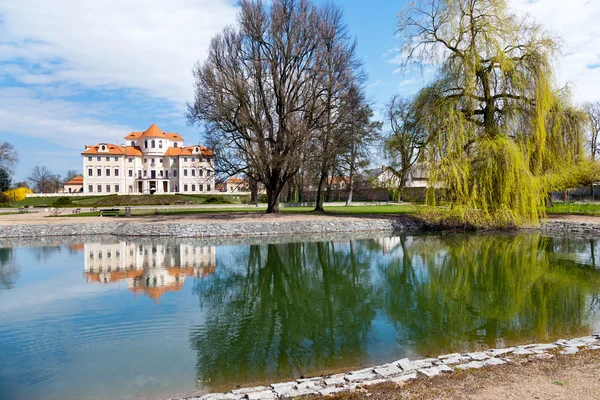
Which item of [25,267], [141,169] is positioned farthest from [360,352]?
[141,169]

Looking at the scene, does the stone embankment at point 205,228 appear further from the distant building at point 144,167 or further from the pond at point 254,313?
the distant building at point 144,167

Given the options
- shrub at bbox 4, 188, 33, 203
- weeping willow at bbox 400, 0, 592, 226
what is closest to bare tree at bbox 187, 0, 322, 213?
weeping willow at bbox 400, 0, 592, 226

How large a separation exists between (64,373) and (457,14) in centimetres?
2338

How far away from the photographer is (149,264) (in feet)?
45.1

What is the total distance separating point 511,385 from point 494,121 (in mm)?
19904

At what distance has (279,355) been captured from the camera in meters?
5.90

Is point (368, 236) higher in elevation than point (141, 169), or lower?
lower

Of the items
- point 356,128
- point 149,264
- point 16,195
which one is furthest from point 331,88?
point 16,195

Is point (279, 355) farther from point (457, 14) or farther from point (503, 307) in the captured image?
point (457, 14)

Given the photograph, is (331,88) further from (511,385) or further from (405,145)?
(511,385)

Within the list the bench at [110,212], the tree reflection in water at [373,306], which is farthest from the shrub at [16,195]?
the tree reflection in water at [373,306]

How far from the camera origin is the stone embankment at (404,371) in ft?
14.2

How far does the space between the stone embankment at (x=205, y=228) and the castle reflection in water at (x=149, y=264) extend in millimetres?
2677

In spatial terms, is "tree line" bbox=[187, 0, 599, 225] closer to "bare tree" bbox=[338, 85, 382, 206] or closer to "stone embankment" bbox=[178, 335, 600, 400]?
"bare tree" bbox=[338, 85, 382, 206]
